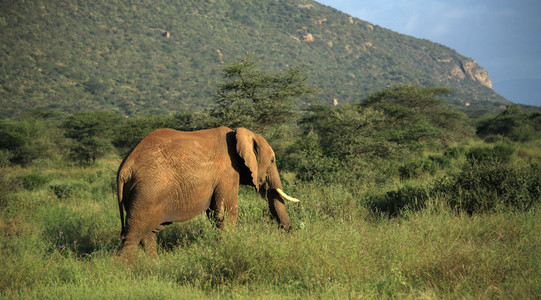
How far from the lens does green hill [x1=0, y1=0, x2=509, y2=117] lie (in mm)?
76000

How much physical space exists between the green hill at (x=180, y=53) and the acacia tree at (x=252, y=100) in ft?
163

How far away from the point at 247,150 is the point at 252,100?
44.1 ft

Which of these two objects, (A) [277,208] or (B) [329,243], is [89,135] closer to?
(A) [277,208]

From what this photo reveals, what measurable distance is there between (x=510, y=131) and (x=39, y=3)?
11714 cm

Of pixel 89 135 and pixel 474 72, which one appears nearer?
pixel 89 135

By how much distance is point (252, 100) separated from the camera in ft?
60.2

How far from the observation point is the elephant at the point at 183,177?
4.39 metres

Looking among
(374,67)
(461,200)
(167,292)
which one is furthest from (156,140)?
(374,67)

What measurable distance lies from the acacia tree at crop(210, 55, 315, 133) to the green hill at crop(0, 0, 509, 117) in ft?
163

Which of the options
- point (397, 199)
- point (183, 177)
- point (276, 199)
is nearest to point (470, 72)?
point (397, 199)

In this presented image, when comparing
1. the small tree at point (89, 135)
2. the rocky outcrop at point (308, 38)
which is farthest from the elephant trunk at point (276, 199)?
the rocky outcrop at point (308, 38)

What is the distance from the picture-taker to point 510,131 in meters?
27.2

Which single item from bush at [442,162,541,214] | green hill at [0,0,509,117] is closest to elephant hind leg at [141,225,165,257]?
bush at [442,162,541,214]

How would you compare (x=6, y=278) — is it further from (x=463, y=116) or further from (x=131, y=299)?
(x=463, y=116)
